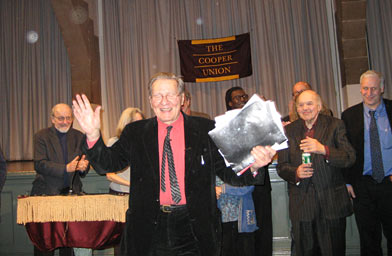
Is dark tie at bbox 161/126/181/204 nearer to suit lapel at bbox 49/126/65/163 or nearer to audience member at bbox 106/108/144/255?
audience member at bbox 106/108/144/255

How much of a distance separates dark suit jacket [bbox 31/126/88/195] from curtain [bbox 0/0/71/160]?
5371mm

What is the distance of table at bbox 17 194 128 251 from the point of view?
9.21ft

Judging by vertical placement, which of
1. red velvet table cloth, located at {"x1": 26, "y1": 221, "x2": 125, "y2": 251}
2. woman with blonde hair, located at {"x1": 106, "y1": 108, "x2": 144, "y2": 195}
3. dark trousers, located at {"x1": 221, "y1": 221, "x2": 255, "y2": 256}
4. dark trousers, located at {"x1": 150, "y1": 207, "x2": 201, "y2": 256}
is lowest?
dark trousers, located at {"x1": 221, "y1": 221, "x2": 255, "y2": 256}

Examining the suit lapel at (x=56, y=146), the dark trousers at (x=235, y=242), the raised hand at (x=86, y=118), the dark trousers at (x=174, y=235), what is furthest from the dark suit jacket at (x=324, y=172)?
the suit lapel at (x=56, y=146)

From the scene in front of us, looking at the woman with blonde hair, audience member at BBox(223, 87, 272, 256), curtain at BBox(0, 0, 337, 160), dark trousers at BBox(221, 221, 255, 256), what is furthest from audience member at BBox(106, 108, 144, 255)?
curtain at BBox(0, 0, 337, 160)

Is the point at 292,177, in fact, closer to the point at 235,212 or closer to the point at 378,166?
the point at 235,212

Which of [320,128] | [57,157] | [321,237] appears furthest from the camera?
[57,157]

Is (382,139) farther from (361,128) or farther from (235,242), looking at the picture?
(235,242)

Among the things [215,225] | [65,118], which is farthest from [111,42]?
[215,225]

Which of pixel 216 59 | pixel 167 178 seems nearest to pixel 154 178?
pixel 167 178

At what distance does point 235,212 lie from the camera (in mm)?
3307

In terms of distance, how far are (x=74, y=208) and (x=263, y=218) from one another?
6.17 feet

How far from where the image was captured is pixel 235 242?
344 centimetres

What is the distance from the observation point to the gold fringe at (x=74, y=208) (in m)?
2.81
